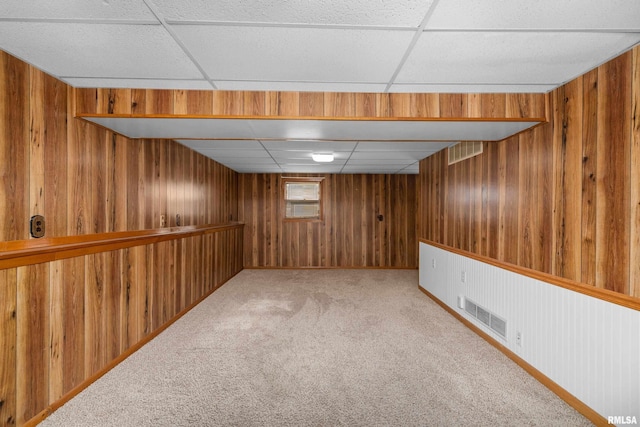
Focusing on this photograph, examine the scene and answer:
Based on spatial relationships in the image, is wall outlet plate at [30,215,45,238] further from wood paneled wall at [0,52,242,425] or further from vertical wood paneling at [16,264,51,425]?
vertical wood paneling at [16,264,51,425]

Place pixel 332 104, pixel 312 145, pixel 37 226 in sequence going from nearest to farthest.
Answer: pixel 37 226, pixel 332 104, pixel 312 145

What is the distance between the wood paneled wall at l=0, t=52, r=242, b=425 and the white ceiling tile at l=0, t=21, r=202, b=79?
0.55 feet

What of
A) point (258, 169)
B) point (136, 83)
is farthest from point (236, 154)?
point (136, 83)

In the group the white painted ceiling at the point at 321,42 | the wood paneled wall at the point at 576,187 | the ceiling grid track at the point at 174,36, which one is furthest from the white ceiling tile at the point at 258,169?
the wood paneled wall at the point at 576,187

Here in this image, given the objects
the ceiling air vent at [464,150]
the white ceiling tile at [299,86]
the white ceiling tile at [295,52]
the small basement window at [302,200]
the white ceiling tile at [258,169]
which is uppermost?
the white ceiling tile at [299,86]

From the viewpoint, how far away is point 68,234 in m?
1.94

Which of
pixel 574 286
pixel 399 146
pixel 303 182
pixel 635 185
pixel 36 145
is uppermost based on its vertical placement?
pixel 399 146

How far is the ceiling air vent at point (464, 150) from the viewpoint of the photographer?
306 cm

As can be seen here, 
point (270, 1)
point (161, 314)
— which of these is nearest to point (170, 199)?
point (161, 314)

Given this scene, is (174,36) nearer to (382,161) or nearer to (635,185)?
(635,185)

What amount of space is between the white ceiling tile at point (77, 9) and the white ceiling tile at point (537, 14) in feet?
4.27

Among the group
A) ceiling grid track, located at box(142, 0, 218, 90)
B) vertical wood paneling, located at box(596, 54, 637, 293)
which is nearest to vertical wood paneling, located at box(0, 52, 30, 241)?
ceiling grid track, located at box(142, 0, 218, 90)

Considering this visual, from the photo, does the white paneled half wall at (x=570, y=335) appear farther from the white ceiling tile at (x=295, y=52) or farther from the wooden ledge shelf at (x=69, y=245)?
the wooden ledge shelf at (x=69, y=245)

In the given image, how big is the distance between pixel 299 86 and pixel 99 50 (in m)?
1.16
